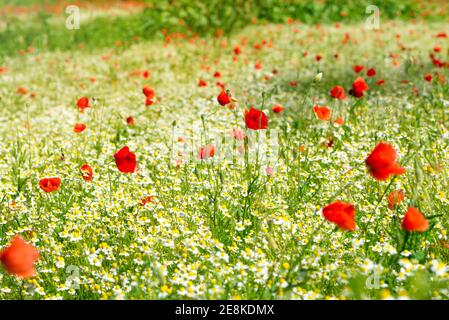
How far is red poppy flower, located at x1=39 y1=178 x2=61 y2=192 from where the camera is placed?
3090 mm

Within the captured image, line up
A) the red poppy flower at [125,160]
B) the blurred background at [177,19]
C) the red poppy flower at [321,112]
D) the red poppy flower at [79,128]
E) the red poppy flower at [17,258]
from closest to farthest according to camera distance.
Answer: the red poppy flower at [17,258] < the red poppy flower at [125,160] < the red poppy flower at [321,112] < the red poppy flower at [79,128] < the blurred background at [177,19]

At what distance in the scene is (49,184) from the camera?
312 cm

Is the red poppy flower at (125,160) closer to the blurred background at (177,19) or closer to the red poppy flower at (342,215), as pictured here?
the red poppy flower at (342,215)

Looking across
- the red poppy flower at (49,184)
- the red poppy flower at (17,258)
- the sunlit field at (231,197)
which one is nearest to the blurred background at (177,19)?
the sunlit field at (231,197)

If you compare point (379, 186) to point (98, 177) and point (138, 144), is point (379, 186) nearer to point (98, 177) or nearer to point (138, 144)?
point (98, 177)

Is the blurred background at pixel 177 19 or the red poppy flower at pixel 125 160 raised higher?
the blurred background at pixel 177 19

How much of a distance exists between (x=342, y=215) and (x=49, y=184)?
5.68 ft

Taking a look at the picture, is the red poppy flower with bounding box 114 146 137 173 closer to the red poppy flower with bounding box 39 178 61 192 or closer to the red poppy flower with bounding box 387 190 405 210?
the red poppy flower with bounding box 39 178 61 192

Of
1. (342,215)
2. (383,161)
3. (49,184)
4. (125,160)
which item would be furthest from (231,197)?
(383,161)

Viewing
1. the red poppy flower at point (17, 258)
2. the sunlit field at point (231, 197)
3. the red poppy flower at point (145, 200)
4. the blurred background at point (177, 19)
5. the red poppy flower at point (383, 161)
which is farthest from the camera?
the blurred background at point (177, 19)

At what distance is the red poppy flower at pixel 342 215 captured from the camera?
2215mm

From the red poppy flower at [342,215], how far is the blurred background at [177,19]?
Answer: 27.3 ft

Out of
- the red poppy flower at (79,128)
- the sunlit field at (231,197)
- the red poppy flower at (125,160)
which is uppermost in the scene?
the red poppy flower at (79,128)

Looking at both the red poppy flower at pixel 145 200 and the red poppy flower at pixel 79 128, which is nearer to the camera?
the red poppy flower at pixel 145 200
